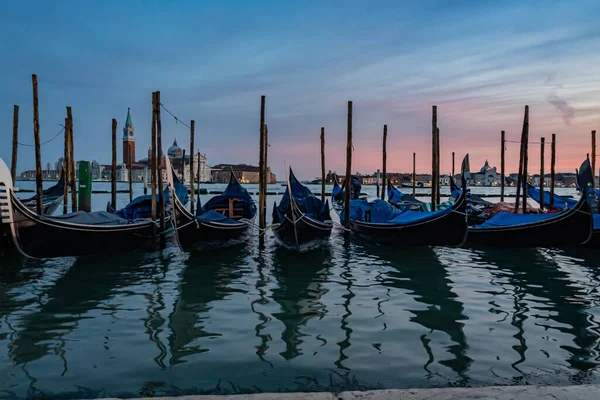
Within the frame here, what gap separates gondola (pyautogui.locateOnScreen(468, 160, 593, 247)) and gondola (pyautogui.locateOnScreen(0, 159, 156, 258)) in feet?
22.0

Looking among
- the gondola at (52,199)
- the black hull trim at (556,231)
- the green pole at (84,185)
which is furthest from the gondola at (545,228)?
the gondola at (52,199)

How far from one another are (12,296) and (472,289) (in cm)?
569

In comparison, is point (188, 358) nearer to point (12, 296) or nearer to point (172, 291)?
point (172, 291)

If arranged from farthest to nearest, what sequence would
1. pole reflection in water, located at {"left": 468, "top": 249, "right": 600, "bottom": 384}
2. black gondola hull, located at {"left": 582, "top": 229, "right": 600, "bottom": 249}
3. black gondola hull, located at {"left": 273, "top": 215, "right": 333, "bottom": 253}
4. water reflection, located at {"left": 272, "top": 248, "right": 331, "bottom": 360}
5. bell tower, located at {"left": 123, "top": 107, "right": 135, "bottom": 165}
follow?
bell tower, located at {"left": 123, "top": 107, "right": 135, "bottom": 165}
black gondola hull, located at {"left": 582, "top": 229, "right": 600, "bottom": 249}
black gondola hull, located at {"left": 273, "top": 215, "right": 333, "bottom": 253}
water reflection, located at {"left": 272, "top": 248, "right": 331, "bottom": 360}
pole reflection in water, located at {"left": 468, "top": 249, "right": 600, "bottom": 384}

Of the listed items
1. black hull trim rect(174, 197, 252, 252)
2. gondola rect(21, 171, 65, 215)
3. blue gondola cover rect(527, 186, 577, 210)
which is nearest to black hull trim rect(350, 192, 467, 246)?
black hull trim rect(174, 197, 252, 252)

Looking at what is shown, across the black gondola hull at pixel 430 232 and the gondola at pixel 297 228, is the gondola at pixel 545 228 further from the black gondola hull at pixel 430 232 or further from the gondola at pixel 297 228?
the gondola at pixel 297 228

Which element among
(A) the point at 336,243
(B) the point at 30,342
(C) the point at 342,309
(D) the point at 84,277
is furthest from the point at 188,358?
(A) the point at 336,243

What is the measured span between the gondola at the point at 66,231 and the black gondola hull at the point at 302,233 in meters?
2.50

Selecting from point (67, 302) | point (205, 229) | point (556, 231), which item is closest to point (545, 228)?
point (556, 231)

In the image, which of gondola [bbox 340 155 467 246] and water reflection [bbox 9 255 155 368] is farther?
gondola [bbox 340 155 467 246]

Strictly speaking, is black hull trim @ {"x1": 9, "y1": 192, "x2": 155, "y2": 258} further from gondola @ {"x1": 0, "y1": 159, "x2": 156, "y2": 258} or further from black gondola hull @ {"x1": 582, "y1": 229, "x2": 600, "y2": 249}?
black gondola hull @ {"x1": 582, "y1": 229, "x2": 600, "y2": 249}

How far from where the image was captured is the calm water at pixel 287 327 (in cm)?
331

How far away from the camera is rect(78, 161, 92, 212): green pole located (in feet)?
40.5

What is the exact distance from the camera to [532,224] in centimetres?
888
